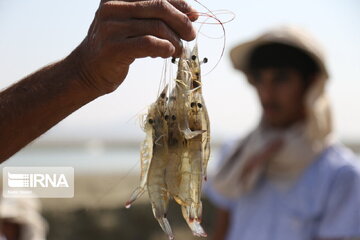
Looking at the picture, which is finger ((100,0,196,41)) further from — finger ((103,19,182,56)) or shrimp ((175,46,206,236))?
shrimp ((175,46,206,236))

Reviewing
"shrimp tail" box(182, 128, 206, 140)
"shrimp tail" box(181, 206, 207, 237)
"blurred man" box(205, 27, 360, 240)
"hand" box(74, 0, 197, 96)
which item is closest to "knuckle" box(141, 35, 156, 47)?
"hand" box(74, 0, 197, 96)

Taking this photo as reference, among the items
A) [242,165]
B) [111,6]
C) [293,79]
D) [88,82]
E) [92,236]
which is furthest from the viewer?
[92,236]

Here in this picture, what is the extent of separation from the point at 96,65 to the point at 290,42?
2809mm

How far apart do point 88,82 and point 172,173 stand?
1.21 feet

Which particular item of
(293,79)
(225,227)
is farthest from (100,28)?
(225,227)

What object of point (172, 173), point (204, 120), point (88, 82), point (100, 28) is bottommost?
point (172, 173)

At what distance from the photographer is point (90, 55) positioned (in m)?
1.67

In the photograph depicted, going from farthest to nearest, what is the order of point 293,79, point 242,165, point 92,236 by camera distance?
point 92,236
point 242,165
point 293,79

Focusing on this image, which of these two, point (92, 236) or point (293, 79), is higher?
point (293, 79)

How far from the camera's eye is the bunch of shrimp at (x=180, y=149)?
5.64ft

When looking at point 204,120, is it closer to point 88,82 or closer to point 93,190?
point 88,82

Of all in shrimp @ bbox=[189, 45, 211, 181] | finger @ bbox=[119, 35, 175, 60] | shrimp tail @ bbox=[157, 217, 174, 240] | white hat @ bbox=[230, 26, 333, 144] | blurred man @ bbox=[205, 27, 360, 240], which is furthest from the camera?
white hat @ bbox=[230, 26, 333, 144]

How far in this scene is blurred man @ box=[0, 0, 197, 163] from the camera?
5.20 ft

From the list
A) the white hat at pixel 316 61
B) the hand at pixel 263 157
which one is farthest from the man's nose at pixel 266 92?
the hand at pixel 263 157
